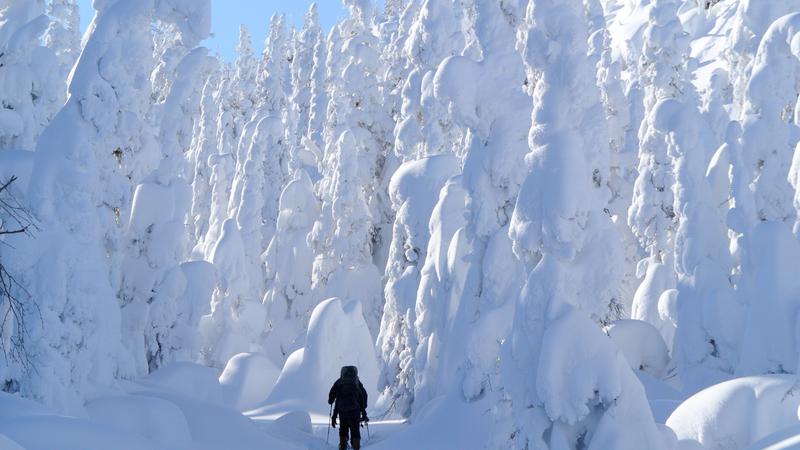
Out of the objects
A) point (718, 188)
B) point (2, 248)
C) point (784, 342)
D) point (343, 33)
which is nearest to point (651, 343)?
point (718, 188)

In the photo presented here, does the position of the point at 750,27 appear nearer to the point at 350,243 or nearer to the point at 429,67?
the point at 429,67

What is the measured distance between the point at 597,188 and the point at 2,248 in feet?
30.1

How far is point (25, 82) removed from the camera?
19.3 metres

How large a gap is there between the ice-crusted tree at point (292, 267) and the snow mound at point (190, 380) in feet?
49.3

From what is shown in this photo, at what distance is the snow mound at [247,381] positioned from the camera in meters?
27.3

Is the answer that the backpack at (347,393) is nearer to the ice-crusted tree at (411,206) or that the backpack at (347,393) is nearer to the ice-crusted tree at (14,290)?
the ice-crusted tree at (14,290)

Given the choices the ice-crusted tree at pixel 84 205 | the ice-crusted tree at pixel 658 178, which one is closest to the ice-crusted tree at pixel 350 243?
the ice-crusted tree at pixel 658 178

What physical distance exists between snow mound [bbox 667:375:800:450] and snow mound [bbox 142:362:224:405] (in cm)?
1151

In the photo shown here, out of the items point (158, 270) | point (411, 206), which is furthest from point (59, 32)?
point (411, 206)

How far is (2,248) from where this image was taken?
543 inches

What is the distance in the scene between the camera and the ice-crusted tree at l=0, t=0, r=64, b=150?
58.9ft

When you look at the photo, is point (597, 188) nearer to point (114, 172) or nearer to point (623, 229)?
point (114, 172)

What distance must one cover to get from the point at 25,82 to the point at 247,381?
476 inches

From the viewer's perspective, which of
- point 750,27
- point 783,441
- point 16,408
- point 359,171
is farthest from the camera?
point 359,171
